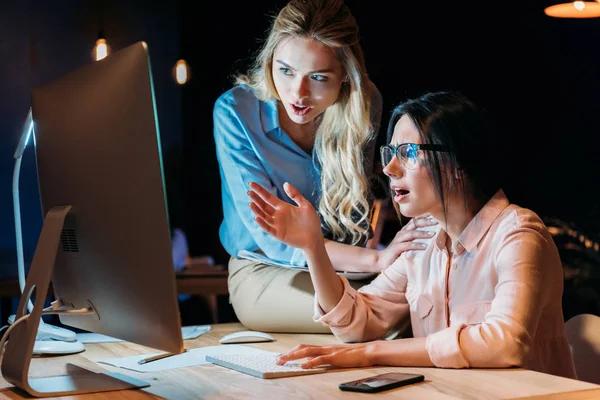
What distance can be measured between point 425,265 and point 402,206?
20 cm

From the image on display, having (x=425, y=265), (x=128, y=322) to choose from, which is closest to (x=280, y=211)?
(x=425, y=265)

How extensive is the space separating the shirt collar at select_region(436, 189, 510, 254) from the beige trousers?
58cm

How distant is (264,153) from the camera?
253cm

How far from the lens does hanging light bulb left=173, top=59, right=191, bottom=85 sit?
6.07 meters

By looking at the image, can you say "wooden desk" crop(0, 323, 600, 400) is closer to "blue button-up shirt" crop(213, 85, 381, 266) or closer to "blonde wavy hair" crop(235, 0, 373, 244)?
"blue button-up shirt" crop(213, 85, 381, 266)

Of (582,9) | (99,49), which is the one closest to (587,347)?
(582,9)

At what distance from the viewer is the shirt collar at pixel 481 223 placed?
178cm

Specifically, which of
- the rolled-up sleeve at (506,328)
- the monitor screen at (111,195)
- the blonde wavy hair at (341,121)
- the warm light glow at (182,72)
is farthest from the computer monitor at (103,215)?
the warm light glow at (182,72)

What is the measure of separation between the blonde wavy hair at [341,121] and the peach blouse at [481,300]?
1.70 ft

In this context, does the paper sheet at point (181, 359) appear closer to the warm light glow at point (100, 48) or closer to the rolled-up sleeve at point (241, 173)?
the rolled-up sleeve at point (241, 173)

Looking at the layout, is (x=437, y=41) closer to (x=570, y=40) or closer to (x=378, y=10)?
(x=378, y=10)

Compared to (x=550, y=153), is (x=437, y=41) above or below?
above

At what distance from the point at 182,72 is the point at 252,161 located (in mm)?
3750

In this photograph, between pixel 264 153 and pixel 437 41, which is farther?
pixel 437 41
